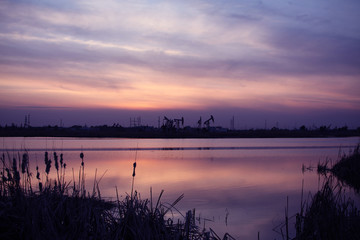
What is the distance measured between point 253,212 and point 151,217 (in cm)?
306

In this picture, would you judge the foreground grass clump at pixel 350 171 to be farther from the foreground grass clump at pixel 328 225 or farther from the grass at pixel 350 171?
the foreground grass clump at pixel 328 225

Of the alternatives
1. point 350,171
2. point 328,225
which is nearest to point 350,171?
point 350,171

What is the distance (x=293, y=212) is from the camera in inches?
250

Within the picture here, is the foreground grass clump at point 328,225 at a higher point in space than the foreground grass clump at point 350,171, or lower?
higher

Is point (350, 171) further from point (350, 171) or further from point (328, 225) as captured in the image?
point (328, 225)

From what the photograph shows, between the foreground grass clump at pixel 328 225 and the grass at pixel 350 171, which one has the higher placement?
the foreground grass clump at pixel 328 225

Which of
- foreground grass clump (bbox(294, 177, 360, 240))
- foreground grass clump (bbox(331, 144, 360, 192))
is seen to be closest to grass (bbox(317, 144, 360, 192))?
foreground grass clump (bbox(331, 144, 360, 192))

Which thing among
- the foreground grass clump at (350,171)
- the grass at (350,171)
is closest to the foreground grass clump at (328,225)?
the grass at (350,171)

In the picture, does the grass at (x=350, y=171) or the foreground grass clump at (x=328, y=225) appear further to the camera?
the grass at (x=350, y=171)

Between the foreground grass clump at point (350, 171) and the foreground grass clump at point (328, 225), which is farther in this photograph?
the foreground grass clump at point (350, 171)

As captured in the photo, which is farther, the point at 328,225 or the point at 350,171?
the point at 350,171

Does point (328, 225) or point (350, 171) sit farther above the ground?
point (328, 225)

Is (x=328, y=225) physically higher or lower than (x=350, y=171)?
higher

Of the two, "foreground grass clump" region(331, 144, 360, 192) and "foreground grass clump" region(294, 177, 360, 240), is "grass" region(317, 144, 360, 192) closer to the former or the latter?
"foreground grass clump" region(331, 144, 360, 192)
